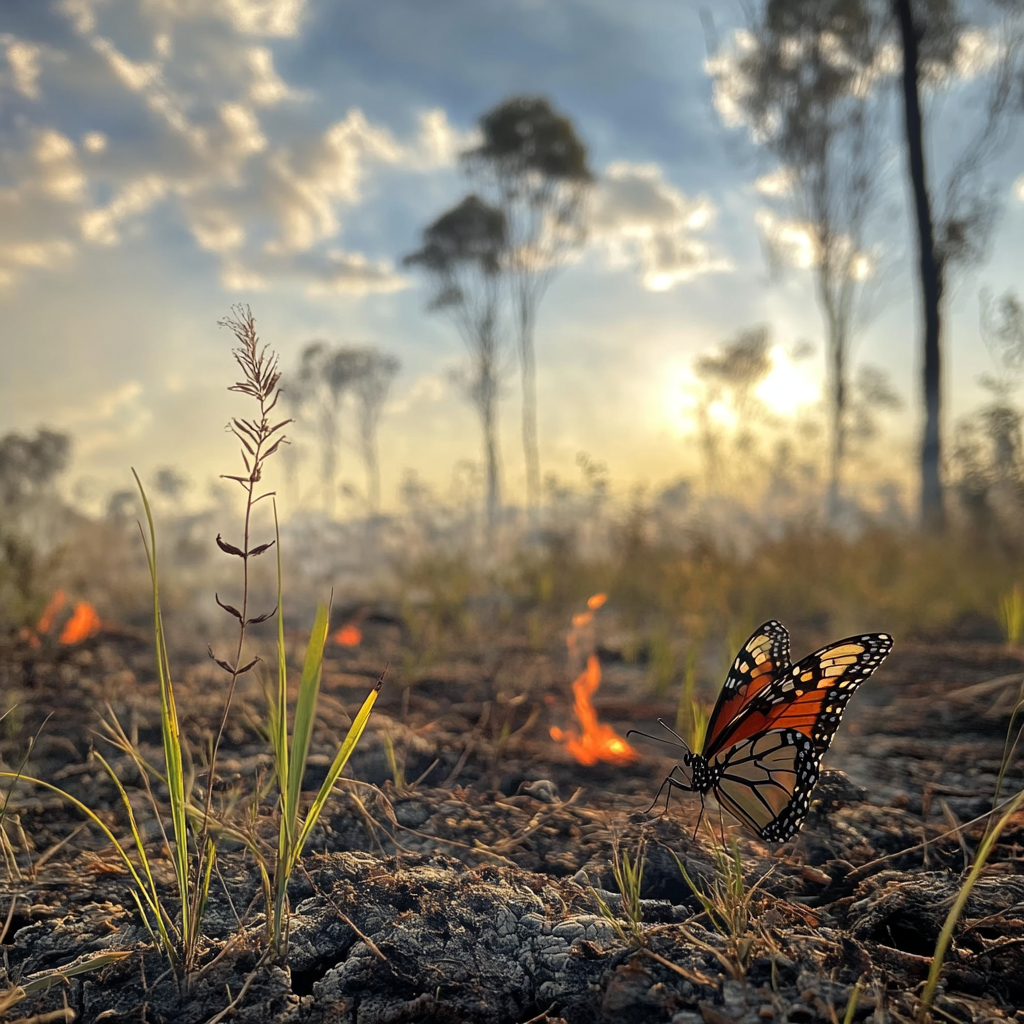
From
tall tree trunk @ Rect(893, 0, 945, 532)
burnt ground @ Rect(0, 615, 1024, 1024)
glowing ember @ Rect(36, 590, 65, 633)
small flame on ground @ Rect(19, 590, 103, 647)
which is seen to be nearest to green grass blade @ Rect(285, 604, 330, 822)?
burnt ground @ Rect(0, 615, 1024, 1024)

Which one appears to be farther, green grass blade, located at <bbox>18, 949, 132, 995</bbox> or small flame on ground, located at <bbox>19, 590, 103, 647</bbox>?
small flame on ground, located at <bbox>19, 590, 103, 647</bbox>

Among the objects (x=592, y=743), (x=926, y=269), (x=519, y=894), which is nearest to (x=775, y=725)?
(x=519, y=894)

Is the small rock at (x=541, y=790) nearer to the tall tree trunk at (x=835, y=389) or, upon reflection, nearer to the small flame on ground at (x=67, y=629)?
the small flame on ground at (x=67, y=629)

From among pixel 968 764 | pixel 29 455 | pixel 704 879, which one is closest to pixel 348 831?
pixel 704 879

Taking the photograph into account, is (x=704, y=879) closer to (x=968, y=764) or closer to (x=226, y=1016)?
(x=226, y=1016)

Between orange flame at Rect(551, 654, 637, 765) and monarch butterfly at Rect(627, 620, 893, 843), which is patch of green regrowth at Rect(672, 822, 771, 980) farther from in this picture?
orange flame at Rect(551, 654, 637, 765)

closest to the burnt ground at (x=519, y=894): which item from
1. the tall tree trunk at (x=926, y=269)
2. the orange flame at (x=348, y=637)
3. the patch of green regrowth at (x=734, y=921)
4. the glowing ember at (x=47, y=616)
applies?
the patch of green regrowth at (x=734, y=921)

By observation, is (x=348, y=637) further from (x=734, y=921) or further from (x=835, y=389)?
(x=835, y=389)
